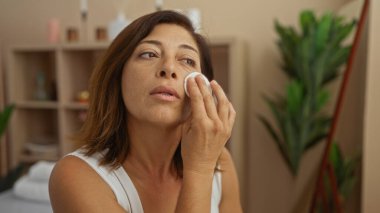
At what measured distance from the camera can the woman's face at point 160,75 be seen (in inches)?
27.5

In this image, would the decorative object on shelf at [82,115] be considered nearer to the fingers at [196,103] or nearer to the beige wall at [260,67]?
the beige wall at [260,67]

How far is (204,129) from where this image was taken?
2.20 ft

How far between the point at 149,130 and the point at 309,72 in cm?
121

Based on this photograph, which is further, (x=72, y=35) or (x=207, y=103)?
(x=72, y=35)

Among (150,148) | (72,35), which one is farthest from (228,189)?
(72,35)

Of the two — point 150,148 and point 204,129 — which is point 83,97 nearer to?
point 150,148

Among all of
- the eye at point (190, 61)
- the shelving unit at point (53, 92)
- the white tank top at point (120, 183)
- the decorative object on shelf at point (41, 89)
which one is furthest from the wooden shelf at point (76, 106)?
the eye at point (190, 61)

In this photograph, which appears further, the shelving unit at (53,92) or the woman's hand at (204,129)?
the shelving unit at (53,92)

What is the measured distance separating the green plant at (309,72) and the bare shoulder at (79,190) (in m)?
1.26

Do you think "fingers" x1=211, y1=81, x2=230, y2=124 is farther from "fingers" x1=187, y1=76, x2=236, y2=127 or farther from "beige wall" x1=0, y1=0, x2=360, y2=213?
"beige wall" x1=0, y1=0, x2=360, y2=213

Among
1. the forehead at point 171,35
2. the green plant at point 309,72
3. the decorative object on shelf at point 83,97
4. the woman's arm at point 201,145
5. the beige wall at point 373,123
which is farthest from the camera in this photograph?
the decorative object on shelf at point 83,97

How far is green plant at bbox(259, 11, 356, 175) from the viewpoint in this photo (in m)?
1.68

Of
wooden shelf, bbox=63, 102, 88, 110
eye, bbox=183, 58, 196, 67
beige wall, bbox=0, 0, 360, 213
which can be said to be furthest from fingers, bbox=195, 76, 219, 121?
wooden shelf, bbox=63, 102, 88, 110

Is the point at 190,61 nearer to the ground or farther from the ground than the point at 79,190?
farther from the ground
